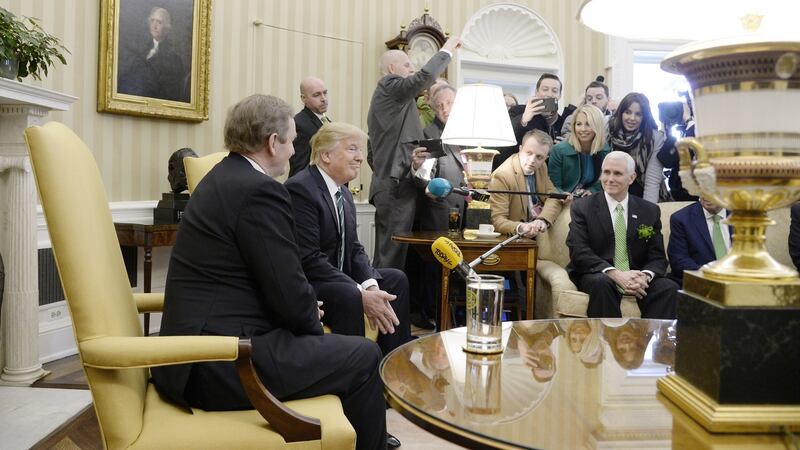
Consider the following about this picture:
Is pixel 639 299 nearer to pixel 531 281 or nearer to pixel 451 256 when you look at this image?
pixel 531 281

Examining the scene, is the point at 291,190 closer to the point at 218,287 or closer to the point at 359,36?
the point at 218,287

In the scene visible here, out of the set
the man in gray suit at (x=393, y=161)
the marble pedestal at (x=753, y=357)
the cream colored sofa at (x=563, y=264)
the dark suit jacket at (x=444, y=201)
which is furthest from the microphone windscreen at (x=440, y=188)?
the marble pedestal at (x=753, y=357)

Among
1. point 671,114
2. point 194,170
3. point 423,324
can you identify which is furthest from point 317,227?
point 671,114

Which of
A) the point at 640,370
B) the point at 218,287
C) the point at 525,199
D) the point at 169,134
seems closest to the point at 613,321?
the point at 640,370

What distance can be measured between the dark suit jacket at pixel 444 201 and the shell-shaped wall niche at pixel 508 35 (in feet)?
7.70

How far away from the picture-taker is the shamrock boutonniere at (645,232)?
12.5 ft

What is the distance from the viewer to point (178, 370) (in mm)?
1661

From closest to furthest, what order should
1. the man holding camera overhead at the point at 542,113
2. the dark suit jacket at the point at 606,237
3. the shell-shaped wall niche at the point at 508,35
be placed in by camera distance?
the dark suit jacket at the point at 606,237 → the man holding camera overhead at the point at 542,113 → the shell-shaped wall niche at the point at 508,35

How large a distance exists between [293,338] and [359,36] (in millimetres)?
4679

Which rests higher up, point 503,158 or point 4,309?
A: point 503,158

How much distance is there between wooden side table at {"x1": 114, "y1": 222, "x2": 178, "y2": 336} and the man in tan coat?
1.91m

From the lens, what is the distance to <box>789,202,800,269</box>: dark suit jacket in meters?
3.77

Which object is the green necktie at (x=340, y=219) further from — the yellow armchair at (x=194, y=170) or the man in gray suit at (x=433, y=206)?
the man in gray suit at (x=433, y=206)

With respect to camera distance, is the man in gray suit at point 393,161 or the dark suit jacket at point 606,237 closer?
the dark suit jacket at point 606,237
